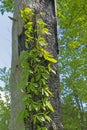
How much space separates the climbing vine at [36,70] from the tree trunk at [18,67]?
0.18 feet

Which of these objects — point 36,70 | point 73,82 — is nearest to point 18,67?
point 36,70

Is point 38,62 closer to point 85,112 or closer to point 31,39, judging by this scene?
point 31,39

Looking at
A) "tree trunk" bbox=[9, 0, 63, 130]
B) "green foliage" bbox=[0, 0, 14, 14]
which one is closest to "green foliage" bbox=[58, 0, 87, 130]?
"green foliage" bbox=[0, 0, 14, 14]

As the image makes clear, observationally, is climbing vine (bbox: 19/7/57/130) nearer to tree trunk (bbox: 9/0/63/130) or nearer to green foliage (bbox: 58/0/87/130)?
tree trunk (bbox: 9/0/63/130)

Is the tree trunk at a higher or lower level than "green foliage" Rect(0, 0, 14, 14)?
lower

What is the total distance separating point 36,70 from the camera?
2756 mm

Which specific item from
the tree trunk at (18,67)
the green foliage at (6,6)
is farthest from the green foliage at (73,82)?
the tree trunk at (18,67)

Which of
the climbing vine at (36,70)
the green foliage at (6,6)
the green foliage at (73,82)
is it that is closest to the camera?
the climbing vine at (36,70)

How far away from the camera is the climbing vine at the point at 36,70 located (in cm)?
265

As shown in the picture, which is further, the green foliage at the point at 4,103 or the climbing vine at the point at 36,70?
the green foliage at the point at 4,103

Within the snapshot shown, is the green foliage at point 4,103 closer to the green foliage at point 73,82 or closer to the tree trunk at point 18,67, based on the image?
the green foliage at point 73,82

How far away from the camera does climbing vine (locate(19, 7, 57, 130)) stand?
2.65 meters

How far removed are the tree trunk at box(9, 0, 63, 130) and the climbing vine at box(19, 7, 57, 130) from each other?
2.2 inches

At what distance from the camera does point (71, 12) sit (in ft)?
28.0
